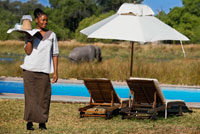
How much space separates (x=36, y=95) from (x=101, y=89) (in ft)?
7.75

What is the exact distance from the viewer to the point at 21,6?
72.2 m

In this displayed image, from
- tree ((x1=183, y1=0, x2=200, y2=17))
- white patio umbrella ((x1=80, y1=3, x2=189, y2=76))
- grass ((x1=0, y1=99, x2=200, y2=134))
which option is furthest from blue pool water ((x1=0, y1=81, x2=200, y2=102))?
tree ((x1=183, y1=0, x2=200, y2=17))

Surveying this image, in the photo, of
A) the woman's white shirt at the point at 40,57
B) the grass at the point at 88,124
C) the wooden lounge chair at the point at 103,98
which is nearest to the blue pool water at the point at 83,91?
the grass at the point at 88,124

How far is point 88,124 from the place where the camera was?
7.43m

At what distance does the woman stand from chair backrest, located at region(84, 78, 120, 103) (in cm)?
212

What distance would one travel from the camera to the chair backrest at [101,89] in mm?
8031

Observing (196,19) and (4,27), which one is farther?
(196,19)

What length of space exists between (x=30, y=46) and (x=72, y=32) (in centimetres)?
5220

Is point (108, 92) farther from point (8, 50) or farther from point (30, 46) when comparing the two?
point (8, 50)

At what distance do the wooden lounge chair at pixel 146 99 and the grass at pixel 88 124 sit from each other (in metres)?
0.18

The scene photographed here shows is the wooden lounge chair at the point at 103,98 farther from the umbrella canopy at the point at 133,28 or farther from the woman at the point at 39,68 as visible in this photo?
the woman at the point at 39,68

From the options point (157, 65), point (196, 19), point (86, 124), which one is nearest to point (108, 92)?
point (86, 124)

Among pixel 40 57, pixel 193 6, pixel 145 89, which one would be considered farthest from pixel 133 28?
pixel 193 6

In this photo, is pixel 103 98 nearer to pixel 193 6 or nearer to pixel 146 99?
pixel 146 99
